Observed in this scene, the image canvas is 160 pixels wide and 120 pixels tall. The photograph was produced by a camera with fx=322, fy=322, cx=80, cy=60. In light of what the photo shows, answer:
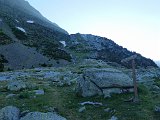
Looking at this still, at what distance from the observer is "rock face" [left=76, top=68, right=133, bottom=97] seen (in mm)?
25938

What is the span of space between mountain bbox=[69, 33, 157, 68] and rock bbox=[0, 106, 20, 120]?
84.5 metres

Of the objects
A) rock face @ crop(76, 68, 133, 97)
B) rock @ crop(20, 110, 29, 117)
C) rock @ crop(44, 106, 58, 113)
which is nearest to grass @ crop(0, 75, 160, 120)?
rock @ crop(44, 106, 58, 113)

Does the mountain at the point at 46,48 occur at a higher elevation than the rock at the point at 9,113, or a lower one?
higher

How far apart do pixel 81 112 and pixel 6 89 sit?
10.4m

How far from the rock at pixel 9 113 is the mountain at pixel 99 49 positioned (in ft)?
277

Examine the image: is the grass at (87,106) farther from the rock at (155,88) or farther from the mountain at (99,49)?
the mountain at (99,49)

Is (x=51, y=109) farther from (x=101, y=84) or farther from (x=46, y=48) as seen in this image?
(x=46, y=48)

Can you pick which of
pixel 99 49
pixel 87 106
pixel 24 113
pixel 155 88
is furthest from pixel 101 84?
pixel 99 49

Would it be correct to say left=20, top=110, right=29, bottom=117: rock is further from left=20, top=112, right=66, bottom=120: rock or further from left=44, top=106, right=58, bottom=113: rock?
left=44, top=106, right=58, bottom=113: rock

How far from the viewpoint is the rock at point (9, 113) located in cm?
2031

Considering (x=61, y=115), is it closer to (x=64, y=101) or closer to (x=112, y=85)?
(x=64, y=101)

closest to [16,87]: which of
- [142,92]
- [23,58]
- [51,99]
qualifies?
[51,99]

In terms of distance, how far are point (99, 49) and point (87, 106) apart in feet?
344

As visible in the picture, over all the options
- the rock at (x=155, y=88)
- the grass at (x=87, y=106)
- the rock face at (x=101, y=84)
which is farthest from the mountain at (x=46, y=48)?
the grass at (x=87, y=106)
